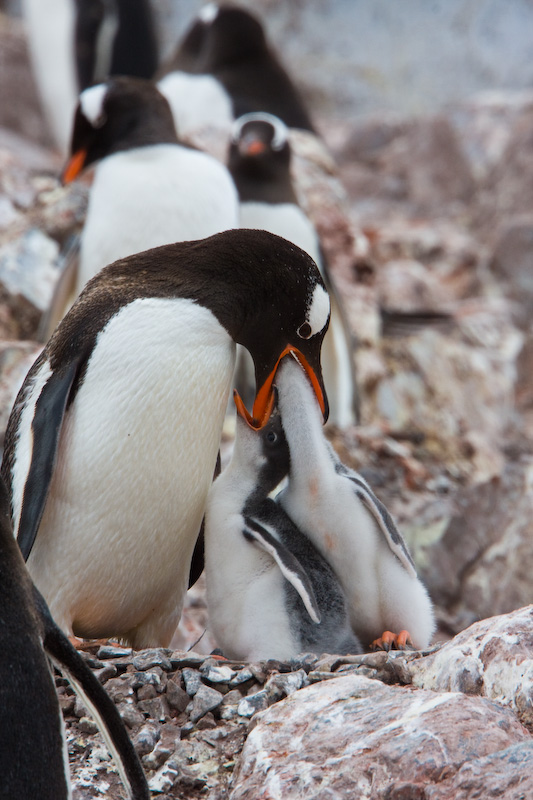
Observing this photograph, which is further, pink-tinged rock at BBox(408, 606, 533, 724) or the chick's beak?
the chick's beak

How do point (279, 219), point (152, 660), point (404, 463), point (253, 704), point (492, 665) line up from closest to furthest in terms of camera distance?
point (492, 665)
point (253, 704)
point (152, 660)
point (404, 463)
point (279, 219)

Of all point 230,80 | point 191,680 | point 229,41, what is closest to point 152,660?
point 191,680

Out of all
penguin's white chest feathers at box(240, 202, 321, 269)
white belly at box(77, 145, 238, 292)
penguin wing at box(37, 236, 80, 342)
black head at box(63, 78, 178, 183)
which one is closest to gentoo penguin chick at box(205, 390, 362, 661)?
white belly at box(77, 145, 238, 292)

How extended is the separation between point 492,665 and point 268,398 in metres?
0.91

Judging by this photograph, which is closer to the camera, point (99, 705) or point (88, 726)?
point (99, 705)

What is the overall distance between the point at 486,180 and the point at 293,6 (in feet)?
12.7

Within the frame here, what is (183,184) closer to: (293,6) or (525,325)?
(525,325)

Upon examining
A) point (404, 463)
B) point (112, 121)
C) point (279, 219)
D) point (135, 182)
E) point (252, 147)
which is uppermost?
point (112, 121)

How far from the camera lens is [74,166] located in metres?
3.96

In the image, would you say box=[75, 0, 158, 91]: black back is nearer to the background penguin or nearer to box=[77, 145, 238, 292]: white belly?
the background penguin

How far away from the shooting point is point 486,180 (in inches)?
343

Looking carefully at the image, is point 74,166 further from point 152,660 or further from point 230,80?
point 230,80

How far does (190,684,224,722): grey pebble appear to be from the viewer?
174 centimetres

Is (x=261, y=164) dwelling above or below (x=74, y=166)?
below
